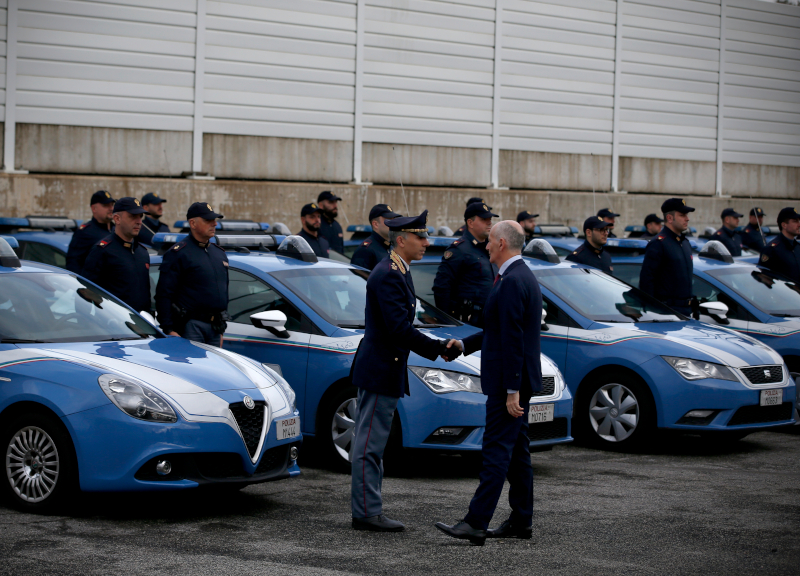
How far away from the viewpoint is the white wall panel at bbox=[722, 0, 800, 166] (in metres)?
25.0

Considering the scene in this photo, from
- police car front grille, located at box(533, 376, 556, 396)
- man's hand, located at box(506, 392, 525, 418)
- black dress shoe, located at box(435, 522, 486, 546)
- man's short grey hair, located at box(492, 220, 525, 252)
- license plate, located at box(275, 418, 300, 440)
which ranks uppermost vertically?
man's short grey hair, located at box(492, 220, 525, 252)

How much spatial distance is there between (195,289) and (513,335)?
129 inches

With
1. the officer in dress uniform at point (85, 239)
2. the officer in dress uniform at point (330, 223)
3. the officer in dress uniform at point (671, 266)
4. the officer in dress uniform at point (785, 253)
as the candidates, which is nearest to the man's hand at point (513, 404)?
the officer in dress uniform at point (85, 239)

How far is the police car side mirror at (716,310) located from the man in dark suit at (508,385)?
488cm

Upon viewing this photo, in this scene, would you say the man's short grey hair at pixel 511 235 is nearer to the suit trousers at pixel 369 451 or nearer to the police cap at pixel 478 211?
the suit trousers at pixel 369 451

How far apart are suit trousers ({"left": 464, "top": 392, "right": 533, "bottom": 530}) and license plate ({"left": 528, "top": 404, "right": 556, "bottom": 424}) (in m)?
1.88

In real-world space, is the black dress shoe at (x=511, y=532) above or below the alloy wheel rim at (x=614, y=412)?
below

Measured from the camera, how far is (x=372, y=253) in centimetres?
1015

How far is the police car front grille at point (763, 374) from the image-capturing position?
885 centimetres

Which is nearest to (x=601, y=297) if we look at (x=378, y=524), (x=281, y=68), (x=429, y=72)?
(x=378, y=524)

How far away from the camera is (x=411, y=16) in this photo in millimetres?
19953

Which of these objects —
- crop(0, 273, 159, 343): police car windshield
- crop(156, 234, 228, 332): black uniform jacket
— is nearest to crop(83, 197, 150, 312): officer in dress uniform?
crop(156, 234, 228, 332): black uniform jacket

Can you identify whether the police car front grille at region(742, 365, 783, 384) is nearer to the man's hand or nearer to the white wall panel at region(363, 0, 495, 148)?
the man's hand

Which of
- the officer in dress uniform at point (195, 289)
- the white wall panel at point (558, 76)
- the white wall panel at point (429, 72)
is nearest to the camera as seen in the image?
the officer in dress uniform at point (195, 289)
